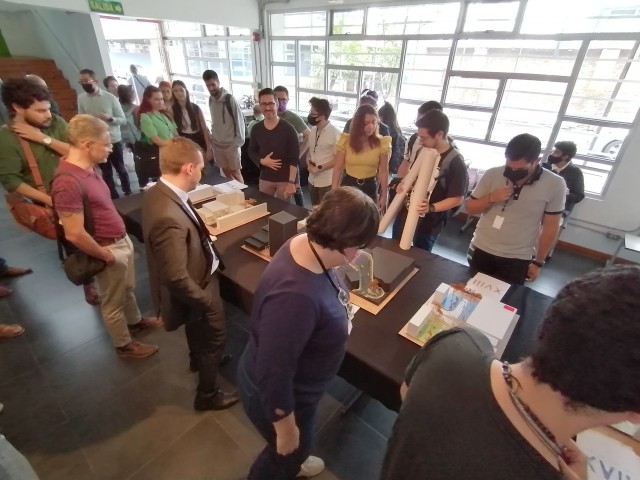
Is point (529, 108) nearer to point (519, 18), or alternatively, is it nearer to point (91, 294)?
point (519, 18)

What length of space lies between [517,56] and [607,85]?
3.21 feet

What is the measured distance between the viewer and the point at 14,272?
2826 mm

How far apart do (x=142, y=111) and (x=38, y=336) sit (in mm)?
2307

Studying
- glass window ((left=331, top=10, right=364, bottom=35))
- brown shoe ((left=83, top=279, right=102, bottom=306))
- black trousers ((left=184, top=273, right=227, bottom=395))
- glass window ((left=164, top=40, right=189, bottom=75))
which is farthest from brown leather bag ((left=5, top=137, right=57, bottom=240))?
glass window ((left=164, top=40, right=189, bottom=75))

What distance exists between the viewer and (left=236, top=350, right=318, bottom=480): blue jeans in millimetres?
1049

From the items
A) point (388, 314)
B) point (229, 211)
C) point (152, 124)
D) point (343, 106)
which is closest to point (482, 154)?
point (343, 106)

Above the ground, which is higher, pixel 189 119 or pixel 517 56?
pixel 517 56

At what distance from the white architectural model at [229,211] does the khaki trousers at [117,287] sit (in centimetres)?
50

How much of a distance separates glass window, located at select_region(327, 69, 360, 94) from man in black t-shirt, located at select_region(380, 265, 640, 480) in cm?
557

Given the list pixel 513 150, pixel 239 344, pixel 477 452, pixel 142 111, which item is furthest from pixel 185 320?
pixel 142 111

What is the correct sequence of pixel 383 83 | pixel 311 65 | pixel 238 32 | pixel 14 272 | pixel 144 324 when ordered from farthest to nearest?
pixel 238 32 < pixel 311 65 < pixel 383 83 < pixel 14 272 < pixel 144 324

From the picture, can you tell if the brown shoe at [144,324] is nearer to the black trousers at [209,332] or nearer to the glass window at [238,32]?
the black trousers at [209,332]

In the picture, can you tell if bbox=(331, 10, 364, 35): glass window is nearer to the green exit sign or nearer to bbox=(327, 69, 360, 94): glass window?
bbox=(327, 69, 360, 94): glass window

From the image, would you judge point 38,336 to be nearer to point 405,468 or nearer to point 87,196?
point 87,196
